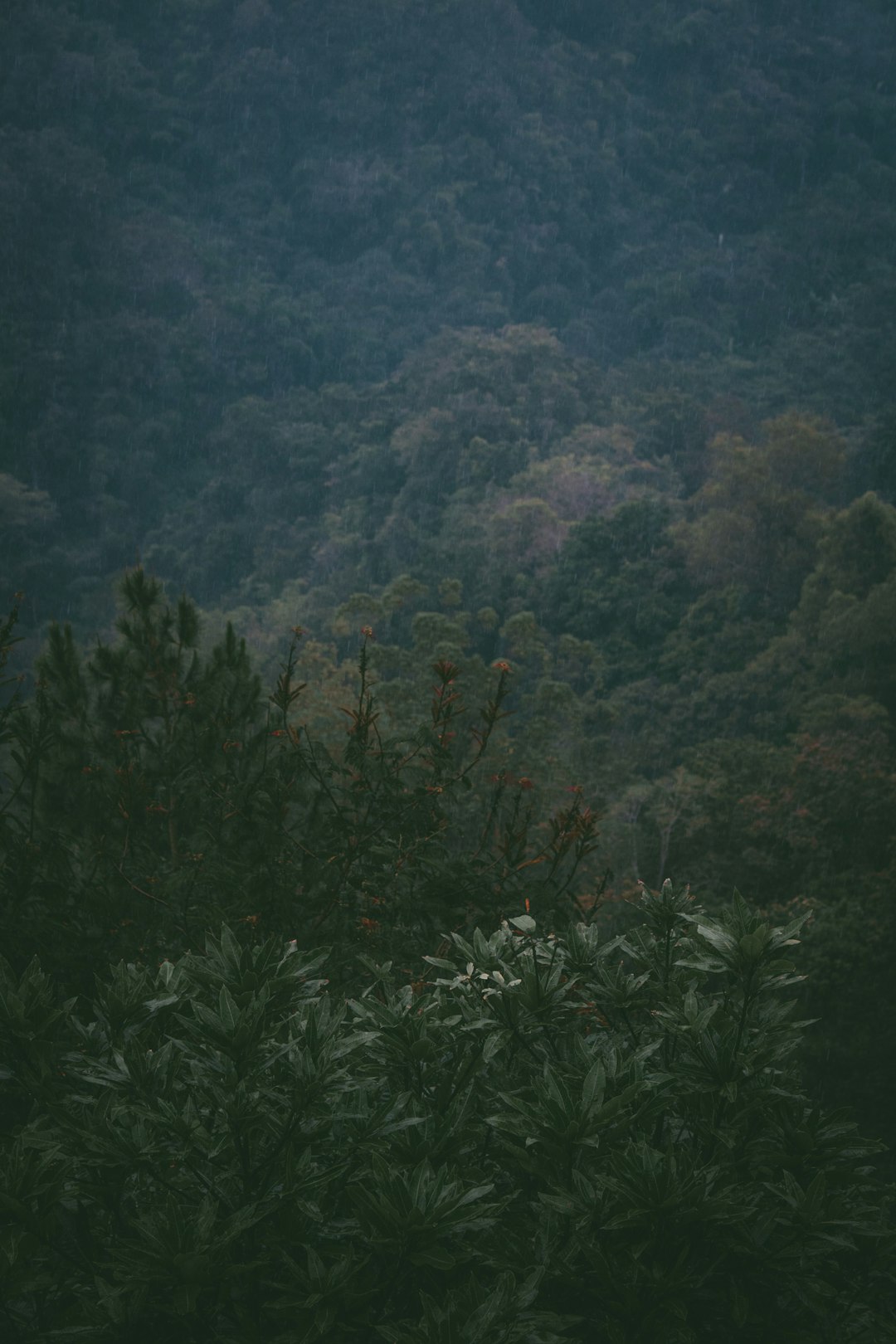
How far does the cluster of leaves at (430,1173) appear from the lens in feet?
3.33

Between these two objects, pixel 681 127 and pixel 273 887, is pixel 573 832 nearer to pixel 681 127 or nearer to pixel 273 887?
pixel 273 887

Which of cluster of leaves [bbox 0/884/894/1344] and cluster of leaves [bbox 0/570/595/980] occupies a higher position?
cluster of leaves [bbox 0/884/894/1344]

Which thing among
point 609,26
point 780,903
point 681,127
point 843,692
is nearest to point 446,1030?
point 780,903

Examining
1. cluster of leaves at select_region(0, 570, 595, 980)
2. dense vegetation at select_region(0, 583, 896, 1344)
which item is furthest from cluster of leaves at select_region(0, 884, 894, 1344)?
cluster of leaves at select_region(0, 570, 595, 980)

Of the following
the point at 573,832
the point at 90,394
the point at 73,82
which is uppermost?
the point at 573,832

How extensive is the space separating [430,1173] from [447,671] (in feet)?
3.83

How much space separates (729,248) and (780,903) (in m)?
33.1

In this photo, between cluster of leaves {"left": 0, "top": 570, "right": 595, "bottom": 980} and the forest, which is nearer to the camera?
the forest

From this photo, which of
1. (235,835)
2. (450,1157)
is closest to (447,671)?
(235,835)

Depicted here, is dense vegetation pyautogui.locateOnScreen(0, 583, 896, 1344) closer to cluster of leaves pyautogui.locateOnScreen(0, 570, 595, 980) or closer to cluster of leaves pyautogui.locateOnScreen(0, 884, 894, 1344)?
cluster of leaves pyautogui.locateOnScreen(0, 884, 894, 1344)

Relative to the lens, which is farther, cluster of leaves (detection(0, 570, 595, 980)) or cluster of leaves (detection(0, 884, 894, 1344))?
cluster of leaves (detection(0, 570, 595, 980))

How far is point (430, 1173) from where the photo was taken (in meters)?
1.04

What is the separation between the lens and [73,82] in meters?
35.0

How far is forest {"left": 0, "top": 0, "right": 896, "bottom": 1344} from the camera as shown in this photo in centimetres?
112
